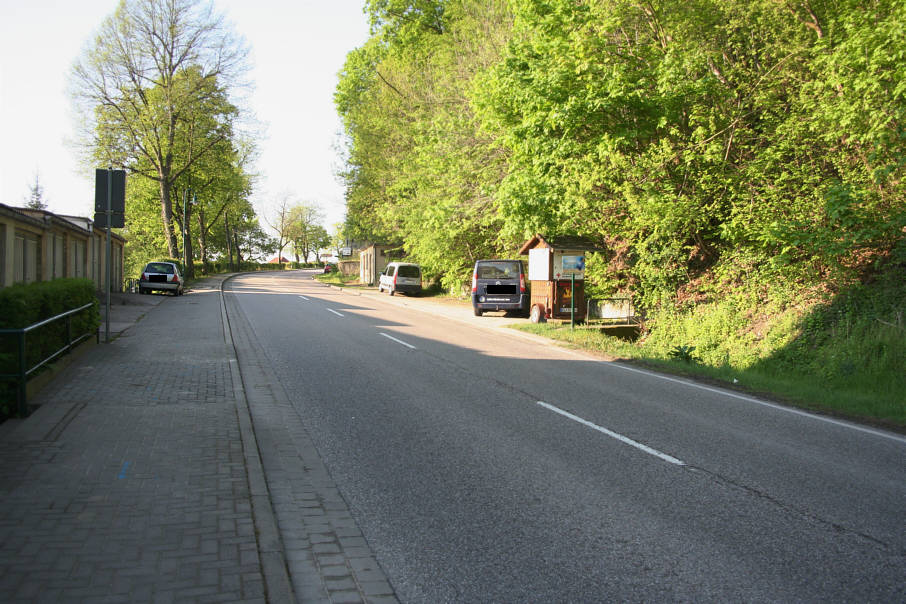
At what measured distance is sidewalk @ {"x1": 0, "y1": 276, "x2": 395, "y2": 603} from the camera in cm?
338

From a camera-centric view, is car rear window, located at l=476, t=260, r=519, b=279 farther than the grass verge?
Yes

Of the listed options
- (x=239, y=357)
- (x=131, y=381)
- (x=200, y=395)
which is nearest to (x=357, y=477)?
(x=200, y=395)

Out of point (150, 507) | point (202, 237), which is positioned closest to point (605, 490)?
point (150, 507)

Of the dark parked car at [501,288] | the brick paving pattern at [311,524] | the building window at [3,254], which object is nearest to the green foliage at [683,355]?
the brick paving pattern at [311,524]

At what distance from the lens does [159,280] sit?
104 ft

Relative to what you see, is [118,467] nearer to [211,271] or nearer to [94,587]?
[94,587]

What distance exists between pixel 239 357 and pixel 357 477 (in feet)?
23.5

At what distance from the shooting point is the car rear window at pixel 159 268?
32.2 metres

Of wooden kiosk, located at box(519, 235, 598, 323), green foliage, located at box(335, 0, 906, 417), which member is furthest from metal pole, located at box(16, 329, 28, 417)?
wooden kiosk, located at box(519, 235, 598, 323)

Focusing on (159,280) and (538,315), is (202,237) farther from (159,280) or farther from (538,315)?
(538,315)

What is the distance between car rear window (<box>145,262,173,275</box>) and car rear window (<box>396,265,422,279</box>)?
39.8 feet

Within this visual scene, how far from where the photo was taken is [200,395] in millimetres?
8156

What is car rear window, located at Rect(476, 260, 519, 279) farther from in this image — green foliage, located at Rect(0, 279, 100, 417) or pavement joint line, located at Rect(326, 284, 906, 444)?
green foliage, located at Rect(0, 279, 100, 417)

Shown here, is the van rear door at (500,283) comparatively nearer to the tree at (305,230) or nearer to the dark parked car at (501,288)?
the dark parked car at (501,288)
